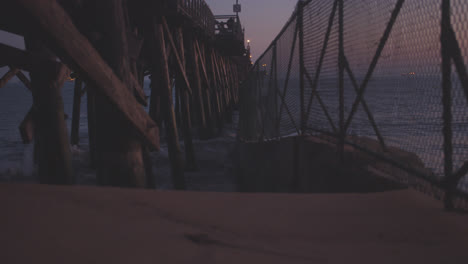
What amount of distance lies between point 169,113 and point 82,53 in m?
3.67

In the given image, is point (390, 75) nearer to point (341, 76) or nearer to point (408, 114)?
point (408, 114)

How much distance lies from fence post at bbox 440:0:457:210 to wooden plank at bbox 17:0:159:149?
1778 millimetres

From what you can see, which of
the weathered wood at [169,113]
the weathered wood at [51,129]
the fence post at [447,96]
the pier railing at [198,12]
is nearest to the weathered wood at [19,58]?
the weathered wood at [51,129]

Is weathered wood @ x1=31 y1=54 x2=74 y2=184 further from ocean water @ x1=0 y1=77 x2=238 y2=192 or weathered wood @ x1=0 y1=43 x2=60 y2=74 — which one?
ocean water @ x1=0 y1=77 x2=238 y2=192

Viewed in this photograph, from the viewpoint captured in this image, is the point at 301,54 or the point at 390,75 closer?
the point at 390,75

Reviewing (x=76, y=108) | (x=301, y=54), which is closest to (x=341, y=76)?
(x=301, y=54)

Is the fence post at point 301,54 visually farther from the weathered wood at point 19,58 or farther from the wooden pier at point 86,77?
the weathered wood at point 19,58

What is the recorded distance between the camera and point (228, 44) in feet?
47.1

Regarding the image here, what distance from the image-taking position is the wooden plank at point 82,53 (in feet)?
4.34

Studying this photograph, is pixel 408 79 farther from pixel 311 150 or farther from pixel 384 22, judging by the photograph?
pixel 311 150

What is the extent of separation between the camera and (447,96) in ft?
5.32

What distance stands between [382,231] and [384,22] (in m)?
1.43

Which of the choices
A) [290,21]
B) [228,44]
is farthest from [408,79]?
[228,44]

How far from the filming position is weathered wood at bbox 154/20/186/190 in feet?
16.5
